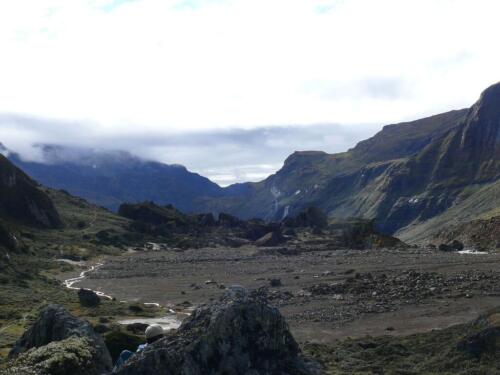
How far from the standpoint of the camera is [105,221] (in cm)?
17750

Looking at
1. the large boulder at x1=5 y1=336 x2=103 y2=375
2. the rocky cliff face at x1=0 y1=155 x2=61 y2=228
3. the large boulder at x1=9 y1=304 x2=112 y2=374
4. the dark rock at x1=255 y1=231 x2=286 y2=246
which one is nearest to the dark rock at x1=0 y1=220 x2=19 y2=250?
the rocky cliff face at x1=0 y1=155 x2=61 y2=228

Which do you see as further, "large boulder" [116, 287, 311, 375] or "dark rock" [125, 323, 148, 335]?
"dark rock" [125, 323, 148, 335]

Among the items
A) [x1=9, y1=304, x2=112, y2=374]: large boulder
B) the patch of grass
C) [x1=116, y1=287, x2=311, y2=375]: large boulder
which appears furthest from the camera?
the patch of grass

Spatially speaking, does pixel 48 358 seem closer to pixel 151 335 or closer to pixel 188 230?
pixel 151 335

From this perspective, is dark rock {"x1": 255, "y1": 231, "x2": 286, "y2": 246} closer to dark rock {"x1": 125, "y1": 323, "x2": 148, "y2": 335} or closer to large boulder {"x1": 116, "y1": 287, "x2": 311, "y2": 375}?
dark rock {"x1": 125, "y1": 323, "x2": 148, "y2": 335}

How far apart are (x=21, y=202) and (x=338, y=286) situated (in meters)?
112

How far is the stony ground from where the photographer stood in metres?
41.8

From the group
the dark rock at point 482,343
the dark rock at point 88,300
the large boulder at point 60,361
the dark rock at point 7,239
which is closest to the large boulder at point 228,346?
the large boulder at point 60,361

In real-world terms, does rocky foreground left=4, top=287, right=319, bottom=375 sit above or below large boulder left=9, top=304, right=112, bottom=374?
above

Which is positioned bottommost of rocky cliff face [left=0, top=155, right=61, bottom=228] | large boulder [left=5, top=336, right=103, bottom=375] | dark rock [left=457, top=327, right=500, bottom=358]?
dark rock [left=457, top=327, right=500, bottom=358]

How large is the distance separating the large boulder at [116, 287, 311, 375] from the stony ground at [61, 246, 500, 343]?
84.6 ft

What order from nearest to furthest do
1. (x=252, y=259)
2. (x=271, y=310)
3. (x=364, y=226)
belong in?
(x=271, y=310) → (x=252, y=259) → (x=364, y=226)

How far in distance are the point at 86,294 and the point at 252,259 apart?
179 ft

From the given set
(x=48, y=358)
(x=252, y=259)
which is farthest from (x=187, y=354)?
(x=252, y=259)
